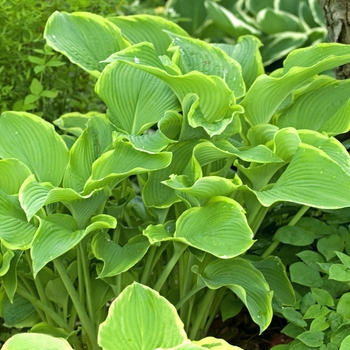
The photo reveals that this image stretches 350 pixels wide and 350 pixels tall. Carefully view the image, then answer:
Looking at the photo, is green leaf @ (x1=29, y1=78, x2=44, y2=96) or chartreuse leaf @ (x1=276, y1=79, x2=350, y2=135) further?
green leaf @ (x1=29, y1=78, x2=44, y2=96)

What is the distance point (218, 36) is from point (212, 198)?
2.17 m

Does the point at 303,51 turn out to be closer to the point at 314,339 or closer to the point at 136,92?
the point at 136,92

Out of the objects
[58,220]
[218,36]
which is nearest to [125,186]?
[58,220]

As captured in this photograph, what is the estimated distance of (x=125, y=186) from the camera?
5.13 feet

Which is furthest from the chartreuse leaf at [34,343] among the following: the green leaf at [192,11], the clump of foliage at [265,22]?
the green leaf at [192,11]

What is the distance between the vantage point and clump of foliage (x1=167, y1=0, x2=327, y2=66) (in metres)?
2.96

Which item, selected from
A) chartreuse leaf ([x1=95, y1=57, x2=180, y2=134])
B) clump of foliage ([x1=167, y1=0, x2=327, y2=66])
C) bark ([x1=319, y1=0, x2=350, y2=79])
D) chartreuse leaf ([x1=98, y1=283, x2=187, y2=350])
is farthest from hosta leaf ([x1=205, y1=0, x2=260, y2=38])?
chartreuse leaf ([x1=98, y1=283, x2=187, y2=350])

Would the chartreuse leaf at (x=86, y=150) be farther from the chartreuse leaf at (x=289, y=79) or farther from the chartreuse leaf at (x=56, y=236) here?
the chartreuse leaf at (x=289, y=79)

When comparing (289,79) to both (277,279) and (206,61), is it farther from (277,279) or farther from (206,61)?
(277,279)

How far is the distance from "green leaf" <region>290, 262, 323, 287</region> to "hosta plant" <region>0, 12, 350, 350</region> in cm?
5

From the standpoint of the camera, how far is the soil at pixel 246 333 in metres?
1.73

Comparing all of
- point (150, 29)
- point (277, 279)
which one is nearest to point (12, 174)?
point (150, 29)

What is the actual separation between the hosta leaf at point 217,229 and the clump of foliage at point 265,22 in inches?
66.3

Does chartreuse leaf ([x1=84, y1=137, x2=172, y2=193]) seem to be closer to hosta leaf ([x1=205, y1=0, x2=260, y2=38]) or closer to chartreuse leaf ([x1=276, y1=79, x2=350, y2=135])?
chartreuse leaf ([x1=276, y1=79, x2=350, y2=135])
